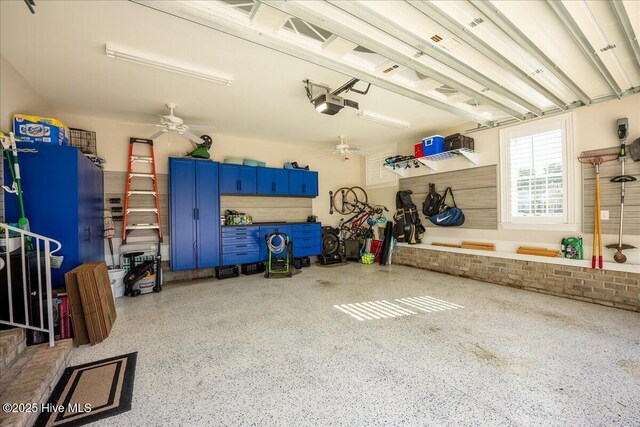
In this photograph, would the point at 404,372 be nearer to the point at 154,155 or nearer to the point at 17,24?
the point at 17,24

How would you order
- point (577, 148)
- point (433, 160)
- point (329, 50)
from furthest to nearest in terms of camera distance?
point (433, 160), point (577, 148), point (329, 50)

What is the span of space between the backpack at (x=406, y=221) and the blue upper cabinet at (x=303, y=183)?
2.16 m

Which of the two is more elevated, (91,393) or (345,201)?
(345,201)

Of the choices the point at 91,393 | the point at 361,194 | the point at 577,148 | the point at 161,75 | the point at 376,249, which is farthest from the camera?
the point at 361,194

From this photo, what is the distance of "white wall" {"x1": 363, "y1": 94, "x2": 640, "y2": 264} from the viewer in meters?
3.61

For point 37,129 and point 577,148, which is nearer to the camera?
point 37,129

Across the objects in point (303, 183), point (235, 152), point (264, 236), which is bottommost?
point (264, 236)

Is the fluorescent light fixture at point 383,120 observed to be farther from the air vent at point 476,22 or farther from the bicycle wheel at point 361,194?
the bicycle wheel at point 361,194

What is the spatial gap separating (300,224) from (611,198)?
17.6ft

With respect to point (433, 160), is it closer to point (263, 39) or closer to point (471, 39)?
point (471, 39)

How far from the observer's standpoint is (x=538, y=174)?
174 inches

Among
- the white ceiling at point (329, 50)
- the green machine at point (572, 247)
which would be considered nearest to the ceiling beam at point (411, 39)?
the white ceiling at point (329, 50)

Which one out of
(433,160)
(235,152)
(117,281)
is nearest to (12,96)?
(117,281)

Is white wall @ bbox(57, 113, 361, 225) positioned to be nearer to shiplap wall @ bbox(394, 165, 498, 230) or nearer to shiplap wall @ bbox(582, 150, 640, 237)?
shiplap wall @ bbox(394, 165, 498, 230)
